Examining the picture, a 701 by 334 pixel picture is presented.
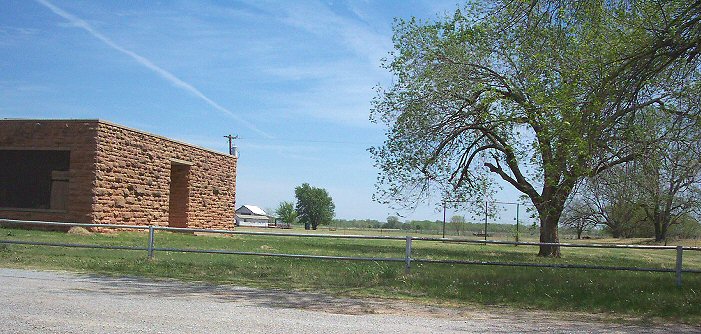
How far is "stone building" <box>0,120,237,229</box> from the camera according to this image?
972 inches

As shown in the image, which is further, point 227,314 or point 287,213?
point 287,213

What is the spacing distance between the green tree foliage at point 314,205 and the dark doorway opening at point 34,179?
79538mm

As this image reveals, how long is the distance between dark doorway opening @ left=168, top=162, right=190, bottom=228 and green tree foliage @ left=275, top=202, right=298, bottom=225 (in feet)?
244

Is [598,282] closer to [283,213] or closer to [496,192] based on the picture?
[496,192]

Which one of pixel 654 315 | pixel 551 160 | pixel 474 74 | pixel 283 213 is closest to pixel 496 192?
pixel 474 74

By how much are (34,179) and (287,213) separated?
81878 millimetres

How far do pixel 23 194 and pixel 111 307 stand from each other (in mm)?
19424

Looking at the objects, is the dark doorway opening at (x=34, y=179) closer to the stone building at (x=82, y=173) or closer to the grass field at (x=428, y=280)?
the stone building at (x=82, y=173)

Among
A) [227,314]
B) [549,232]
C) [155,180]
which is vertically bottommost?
[227,314]

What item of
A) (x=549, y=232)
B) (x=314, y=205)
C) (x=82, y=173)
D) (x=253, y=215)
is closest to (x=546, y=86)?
(x=549, y=232)

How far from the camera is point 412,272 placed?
560 inches

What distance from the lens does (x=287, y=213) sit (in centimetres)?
10738

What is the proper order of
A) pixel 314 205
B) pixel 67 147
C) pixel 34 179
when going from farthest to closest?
pixel 314 205 → pixel 34 179 → pixel 67 147

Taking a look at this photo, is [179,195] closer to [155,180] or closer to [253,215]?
[155,180]
